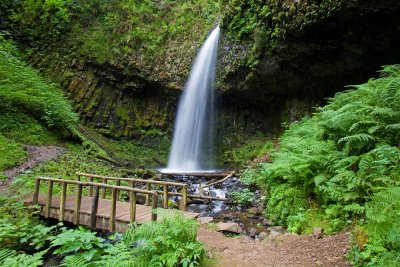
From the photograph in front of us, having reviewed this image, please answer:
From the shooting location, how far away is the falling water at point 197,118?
608 inches

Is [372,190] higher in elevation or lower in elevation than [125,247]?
higher

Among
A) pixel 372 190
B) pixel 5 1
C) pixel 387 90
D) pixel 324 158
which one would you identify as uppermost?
pixel 5 1

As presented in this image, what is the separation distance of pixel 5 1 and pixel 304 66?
1843cm

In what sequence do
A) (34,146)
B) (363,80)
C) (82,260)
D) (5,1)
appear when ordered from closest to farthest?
(82,260)
(34,146)
(363,80)
(5,1)

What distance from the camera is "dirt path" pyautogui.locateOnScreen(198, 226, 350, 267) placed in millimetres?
4344

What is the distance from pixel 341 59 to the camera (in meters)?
11.8

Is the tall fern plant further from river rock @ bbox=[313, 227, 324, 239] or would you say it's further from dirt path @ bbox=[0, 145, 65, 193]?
dirt path @ bbox=[0, 145, 65, 193]

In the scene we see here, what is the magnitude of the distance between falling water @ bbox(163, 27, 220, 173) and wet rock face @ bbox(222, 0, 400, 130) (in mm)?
1203

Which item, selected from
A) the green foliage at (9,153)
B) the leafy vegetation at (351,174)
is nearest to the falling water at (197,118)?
the green foliage at (9,153)

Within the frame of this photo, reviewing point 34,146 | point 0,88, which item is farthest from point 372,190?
point 0,88

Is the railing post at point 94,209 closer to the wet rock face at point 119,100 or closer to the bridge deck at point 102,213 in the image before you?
the bridge deck at point 102,213

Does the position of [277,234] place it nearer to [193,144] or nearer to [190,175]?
[190,175]

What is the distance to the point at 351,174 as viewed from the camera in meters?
5.22

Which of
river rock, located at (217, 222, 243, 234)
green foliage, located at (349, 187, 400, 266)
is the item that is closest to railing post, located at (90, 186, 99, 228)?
river rock, located at (217, 222, 243, 234)
